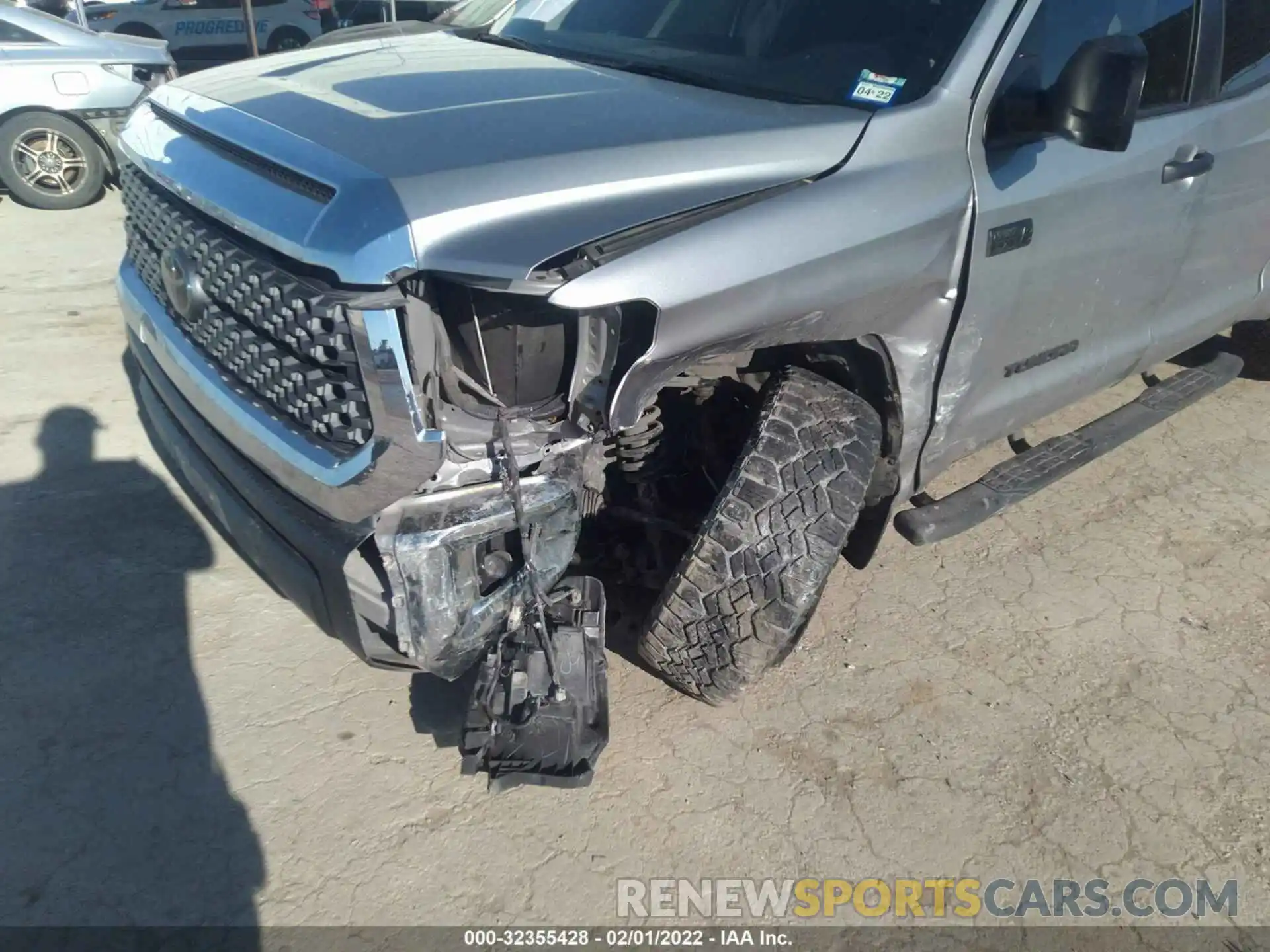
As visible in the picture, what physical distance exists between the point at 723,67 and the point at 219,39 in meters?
14.4

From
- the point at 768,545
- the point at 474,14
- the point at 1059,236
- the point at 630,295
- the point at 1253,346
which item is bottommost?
the point at 1253,346

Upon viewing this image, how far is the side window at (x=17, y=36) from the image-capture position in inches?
285

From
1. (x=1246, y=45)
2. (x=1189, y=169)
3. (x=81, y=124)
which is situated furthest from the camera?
(x=81, y=124)

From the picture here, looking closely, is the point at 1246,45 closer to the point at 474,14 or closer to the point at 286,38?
the point at 474,14

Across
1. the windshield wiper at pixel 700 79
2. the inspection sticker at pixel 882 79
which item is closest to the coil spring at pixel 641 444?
the windshield wiper at pixel 700 79

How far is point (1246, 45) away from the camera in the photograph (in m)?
3.33

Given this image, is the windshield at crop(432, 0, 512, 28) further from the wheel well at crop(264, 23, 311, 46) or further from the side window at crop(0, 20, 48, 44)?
the wheel well at crop(264, 23, 311, 46)

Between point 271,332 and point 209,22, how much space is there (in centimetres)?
1488

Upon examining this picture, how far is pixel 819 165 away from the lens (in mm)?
2281

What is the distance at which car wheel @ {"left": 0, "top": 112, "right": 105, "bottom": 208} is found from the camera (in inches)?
282

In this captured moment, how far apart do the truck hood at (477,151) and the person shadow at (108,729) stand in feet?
4.50

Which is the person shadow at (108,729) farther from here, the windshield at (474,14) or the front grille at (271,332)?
the windshield at (474,14)

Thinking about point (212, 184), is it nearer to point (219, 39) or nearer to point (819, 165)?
point (819, 165)

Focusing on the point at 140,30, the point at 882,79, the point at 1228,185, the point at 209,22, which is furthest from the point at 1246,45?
the point at 140,30
